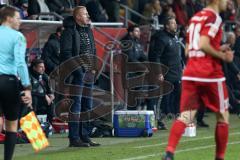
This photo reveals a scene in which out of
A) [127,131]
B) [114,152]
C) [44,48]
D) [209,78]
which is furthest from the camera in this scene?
[44,48]

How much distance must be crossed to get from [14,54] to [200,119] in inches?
336

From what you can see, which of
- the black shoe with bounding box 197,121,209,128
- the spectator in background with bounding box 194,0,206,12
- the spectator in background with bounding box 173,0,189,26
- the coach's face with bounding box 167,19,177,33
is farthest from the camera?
the spectator in background with bounding box 194,0,206,12

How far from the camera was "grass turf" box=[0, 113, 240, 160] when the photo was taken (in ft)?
44.8

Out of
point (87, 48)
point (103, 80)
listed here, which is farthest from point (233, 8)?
point (87, 48)

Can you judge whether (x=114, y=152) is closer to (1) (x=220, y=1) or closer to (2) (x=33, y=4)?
(1) (x=220, y=1)

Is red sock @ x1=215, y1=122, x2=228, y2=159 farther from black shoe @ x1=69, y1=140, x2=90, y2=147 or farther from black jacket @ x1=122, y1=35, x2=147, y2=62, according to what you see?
black jacket @ x1=122, y1=35, x2=147, y2=62

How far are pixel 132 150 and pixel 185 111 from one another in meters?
3.61

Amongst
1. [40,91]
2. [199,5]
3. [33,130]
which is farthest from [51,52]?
[199,5]

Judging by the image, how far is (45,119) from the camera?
17844 mm

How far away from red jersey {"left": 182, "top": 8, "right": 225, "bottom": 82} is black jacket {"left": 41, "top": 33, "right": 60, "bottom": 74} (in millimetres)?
7811

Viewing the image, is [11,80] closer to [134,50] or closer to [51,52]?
[51,52]

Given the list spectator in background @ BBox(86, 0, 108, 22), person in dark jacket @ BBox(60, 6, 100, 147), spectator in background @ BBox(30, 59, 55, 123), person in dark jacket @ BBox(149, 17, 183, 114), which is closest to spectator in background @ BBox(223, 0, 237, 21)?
spectator in background @ BBox(86, 0, 108, 22)

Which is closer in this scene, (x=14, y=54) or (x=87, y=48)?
(x=14, y=54)

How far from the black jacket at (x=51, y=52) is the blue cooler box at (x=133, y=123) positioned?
187 cm
